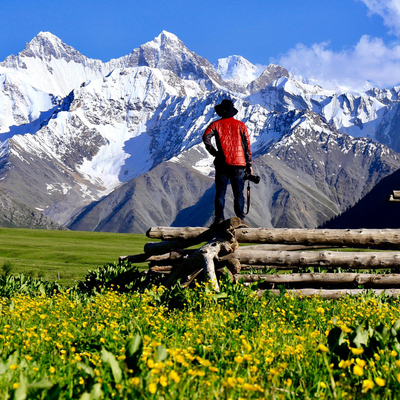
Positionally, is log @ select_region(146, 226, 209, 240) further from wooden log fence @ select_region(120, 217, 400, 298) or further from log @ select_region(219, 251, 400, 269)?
log @ select_region(219, 251, 400, 269)

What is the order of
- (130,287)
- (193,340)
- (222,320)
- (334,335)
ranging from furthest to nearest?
(130,287)
(222,320)
(193,340)
(334,335)

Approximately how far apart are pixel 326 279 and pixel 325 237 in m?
1.25

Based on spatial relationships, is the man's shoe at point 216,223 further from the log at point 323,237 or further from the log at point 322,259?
the log at point 322,259

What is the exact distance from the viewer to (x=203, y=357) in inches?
163

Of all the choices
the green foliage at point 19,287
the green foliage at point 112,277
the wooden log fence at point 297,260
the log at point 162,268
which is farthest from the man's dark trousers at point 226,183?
the green foliage at point 19,287

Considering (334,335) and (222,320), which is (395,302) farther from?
(334,335)

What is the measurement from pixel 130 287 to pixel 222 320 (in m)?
6.50

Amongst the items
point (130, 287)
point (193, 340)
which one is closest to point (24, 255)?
point (130, 287)

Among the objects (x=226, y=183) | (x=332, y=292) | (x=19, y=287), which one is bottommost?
(x=332, y=292)

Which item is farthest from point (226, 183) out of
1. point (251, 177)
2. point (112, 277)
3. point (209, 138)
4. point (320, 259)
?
point (112, 277)

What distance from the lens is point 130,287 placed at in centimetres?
1234

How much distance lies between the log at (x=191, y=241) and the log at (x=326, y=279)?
1354 millimetres

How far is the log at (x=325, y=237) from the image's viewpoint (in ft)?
37.0

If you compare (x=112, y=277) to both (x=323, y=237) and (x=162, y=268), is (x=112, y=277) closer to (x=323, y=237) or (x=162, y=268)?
(x=162, y=268)
